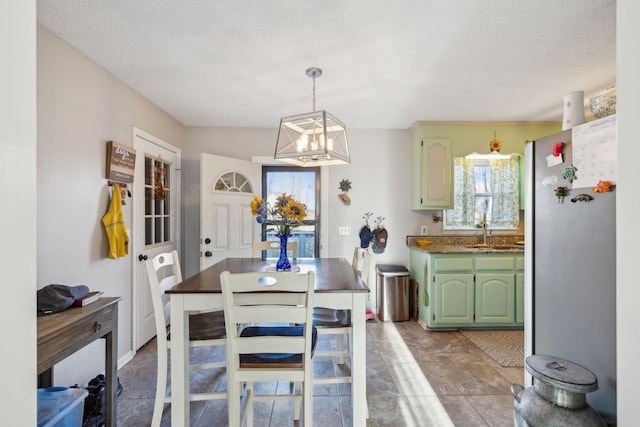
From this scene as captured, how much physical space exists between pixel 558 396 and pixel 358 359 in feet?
2.94

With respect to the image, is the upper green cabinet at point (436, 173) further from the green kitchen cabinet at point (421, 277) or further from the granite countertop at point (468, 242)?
the green kitchen cabinet at point (421, 277)

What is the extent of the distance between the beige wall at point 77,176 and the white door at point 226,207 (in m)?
0.87

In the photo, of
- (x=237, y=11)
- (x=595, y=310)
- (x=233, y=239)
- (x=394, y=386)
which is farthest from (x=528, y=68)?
(x=233, y=239)

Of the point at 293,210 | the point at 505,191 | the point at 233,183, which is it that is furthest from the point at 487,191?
the point at 233,183

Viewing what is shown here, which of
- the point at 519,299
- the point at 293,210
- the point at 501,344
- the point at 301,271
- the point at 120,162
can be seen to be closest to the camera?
the point at 293,210

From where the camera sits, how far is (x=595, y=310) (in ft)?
4.53


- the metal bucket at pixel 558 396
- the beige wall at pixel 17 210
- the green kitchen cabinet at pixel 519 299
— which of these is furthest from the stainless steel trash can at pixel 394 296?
the beige wall at pixel 17 210

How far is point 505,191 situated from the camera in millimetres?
3828

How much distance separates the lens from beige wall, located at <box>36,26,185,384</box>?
5.99ft

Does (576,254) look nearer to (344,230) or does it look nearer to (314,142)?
(314,142)

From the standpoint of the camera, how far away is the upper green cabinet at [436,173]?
12.0 ft

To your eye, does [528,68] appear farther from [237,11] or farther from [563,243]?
[237,11]
